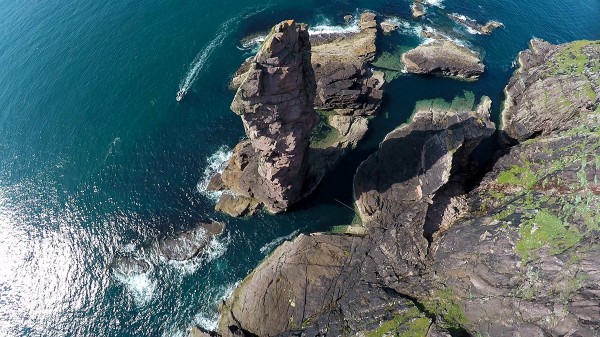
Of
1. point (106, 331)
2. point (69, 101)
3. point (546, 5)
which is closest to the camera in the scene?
point (106, 331)

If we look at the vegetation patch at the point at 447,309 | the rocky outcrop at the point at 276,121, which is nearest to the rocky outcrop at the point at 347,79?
the rocky outcrop at the point at 276,121

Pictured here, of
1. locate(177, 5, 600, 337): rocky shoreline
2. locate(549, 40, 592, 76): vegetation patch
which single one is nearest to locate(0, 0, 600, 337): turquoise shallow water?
locate(177, 5, 600, 337): rocky shoreline

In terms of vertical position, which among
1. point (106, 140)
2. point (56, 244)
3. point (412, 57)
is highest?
point (412, 57)

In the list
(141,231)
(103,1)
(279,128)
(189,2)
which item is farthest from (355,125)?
(103,1)

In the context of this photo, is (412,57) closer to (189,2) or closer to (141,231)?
(189,2)

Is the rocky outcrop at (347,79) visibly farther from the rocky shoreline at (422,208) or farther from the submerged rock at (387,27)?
the submerged rock at (387,27)

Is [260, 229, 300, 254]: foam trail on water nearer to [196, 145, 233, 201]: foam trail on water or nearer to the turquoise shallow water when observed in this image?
the turquoise shallow water

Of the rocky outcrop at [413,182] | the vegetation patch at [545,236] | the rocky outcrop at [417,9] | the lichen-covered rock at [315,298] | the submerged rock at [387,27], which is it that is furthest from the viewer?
the rocky outcrop at [417,9]
